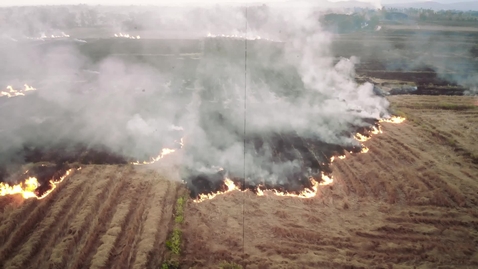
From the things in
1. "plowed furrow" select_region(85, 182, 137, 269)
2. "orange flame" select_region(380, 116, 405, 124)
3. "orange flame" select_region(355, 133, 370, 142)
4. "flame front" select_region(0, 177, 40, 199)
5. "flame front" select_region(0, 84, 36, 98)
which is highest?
"flame front" select_region(0, 84, 36, 98)

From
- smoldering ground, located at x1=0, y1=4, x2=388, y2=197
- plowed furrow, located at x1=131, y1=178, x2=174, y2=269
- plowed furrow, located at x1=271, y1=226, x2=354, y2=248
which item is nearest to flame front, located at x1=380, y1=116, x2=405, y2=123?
smoldering ground, located at x1=0, y1=4, x2=388, y2=197

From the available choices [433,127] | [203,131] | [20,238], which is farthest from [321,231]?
[433,127]

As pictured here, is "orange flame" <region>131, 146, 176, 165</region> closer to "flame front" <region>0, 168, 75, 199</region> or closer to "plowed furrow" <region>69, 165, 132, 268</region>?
"plowed furrow" <region>69, 165, 132, 268</region>

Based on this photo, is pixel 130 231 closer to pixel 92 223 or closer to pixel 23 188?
pixel 92 223

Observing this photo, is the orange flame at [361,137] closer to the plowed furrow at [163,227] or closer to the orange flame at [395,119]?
the orange flame at [395,119]

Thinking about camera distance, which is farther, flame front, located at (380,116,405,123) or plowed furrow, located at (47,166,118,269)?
flame front, located at (380,116,405,123)

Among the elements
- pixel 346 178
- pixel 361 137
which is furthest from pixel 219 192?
pixel 361 137
